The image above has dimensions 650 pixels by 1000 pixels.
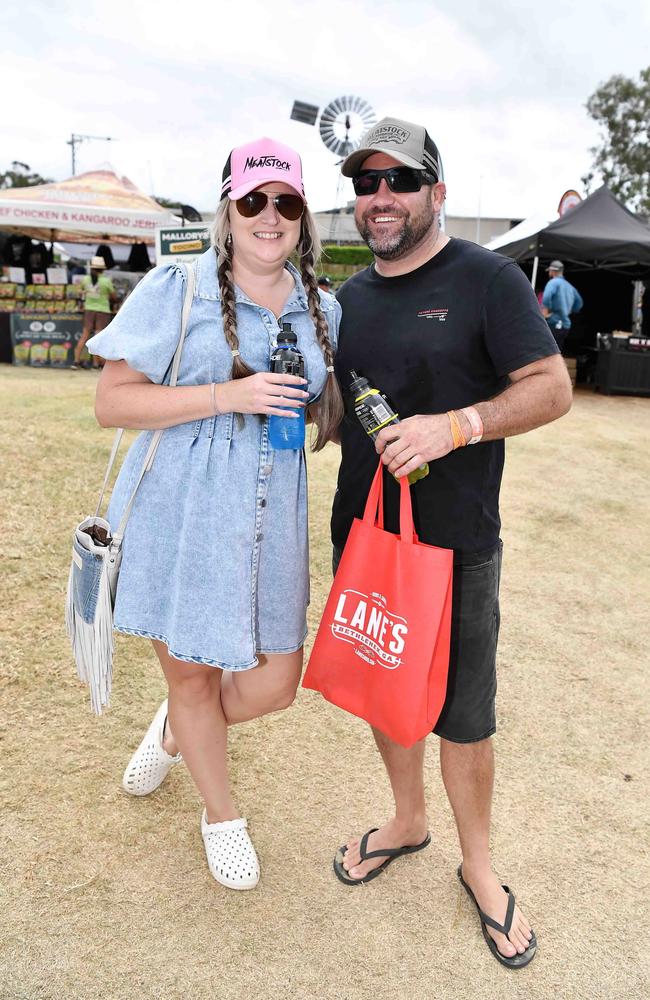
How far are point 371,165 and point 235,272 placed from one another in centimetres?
47

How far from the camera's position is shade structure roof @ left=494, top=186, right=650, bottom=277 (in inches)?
444

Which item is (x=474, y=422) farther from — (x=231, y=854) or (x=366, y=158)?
(x=231, y=854)

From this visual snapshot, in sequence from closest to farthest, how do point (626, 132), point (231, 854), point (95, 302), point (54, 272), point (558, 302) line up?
point (231, 854) < point (95, 302) < point (558, 302) < point (54, 272) < point (626, 132)

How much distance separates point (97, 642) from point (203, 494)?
0.59 m

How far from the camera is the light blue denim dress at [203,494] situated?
5.81ft

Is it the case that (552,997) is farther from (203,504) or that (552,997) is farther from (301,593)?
(203,504)

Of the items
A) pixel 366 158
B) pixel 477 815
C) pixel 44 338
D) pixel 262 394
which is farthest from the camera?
pixel 44 338

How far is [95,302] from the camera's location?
11.8 m

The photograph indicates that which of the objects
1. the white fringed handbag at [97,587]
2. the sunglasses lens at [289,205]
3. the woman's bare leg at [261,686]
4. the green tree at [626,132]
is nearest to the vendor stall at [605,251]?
the sunglasses lens at [289,205]

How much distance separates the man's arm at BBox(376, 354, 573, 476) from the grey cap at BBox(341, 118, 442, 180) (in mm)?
622

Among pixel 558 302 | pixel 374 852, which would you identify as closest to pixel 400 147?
pixel 374 852

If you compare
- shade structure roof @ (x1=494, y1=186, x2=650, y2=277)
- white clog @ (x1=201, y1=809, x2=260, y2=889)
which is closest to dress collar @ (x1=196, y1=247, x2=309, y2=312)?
white clog @ (x1=201, y1=809, x2=260, y2=889)

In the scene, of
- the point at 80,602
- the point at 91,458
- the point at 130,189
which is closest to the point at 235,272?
the point at 80,602

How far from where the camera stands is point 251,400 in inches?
67.1
